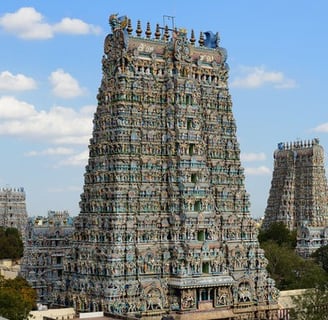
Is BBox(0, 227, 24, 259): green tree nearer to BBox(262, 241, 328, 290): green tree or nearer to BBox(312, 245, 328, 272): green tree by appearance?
BBox(262, 241, 328, 290): green tree

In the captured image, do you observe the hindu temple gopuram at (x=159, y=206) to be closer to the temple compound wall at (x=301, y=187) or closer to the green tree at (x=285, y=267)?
the green tree at (x=285, y=267)

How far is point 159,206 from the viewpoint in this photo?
A: 66438mm

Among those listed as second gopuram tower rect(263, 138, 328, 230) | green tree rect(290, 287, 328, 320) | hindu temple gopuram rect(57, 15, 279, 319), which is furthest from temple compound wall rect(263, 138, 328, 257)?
green tree rect(290, 287, 328, 320)

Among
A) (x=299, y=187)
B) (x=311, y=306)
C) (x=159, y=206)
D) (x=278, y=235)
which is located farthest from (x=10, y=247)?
(x=311, y=306)

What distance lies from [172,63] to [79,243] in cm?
1873

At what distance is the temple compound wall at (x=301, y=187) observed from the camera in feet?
400

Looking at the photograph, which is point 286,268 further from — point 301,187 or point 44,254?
point 301,187

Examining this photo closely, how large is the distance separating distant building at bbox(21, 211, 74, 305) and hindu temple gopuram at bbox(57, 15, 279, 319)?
2110cm

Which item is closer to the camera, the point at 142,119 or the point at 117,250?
the point at 117,250

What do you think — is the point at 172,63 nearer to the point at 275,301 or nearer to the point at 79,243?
the point at 79,243

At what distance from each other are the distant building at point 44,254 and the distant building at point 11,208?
52.1 m

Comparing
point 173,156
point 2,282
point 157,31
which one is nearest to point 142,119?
point 173,156

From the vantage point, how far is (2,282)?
6850cm

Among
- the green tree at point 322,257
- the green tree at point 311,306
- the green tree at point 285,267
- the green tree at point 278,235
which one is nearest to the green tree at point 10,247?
the green tree at point 278,235
